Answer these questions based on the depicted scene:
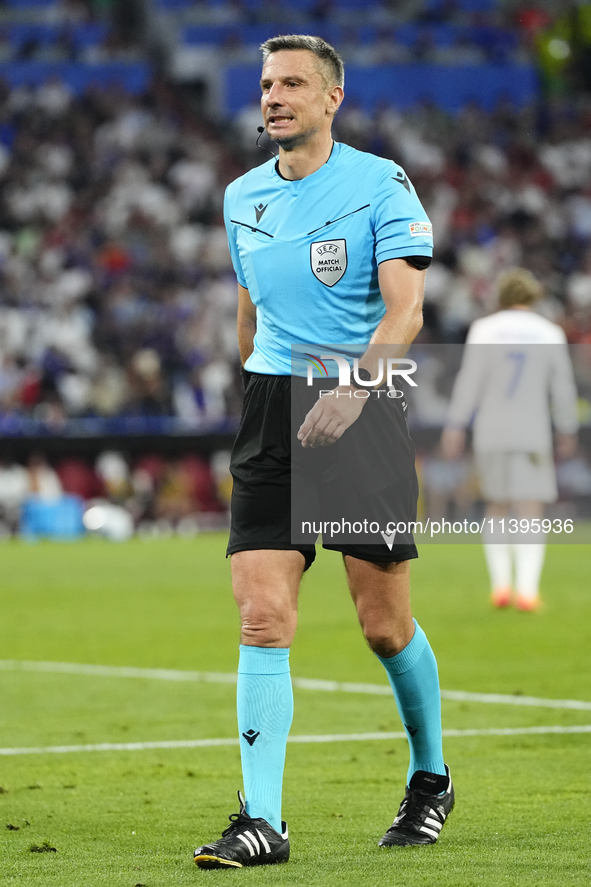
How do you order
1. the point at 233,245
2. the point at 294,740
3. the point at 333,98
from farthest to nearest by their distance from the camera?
the point at 294,740
the point at 233,245
the point at 333,98

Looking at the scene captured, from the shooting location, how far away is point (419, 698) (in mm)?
4449

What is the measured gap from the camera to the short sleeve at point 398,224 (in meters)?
4.17

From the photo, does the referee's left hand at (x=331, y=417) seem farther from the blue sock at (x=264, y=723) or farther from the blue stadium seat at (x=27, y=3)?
the blue stadium seat at (x=27, y=3)

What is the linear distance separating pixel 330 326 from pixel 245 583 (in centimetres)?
81

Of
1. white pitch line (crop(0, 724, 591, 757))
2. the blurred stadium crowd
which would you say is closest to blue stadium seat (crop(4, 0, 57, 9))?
the blurred stadium crowd

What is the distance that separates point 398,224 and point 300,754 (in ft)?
8.47

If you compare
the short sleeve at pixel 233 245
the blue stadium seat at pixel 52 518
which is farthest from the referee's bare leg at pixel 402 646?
the blue stadium seat at pixel 52 518

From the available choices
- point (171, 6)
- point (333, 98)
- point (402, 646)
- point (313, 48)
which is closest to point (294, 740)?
point (402, 646)

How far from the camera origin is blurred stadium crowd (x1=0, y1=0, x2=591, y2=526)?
21.3 m

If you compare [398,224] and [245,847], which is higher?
[398,224]

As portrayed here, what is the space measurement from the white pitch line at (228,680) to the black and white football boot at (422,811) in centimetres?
257

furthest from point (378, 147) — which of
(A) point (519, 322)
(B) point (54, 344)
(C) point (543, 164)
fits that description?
(A) point (519, 322)

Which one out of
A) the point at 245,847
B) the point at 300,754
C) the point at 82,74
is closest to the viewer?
the point at 245,847

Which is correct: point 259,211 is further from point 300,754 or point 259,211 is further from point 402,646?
point 300,754
